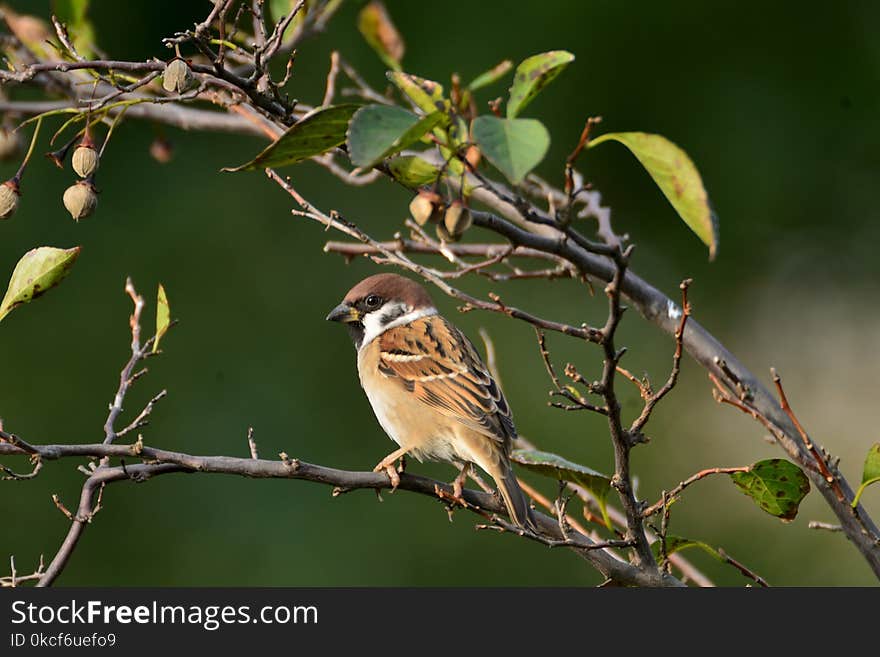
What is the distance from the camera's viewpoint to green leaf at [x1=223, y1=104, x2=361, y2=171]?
133 cm

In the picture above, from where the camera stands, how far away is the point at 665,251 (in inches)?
245

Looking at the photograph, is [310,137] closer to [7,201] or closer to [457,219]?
[457,219]

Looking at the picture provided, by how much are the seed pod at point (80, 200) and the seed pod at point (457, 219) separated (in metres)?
0.66

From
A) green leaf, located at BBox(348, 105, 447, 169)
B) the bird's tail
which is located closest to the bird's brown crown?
the bird's tail

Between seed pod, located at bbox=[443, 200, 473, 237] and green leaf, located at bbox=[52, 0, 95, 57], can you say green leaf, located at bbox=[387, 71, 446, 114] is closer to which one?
seed pod, located at bbox=[443, 200, 473, 237]

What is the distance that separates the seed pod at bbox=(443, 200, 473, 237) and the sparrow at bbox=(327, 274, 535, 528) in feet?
3.66

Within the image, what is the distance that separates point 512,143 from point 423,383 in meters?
1.68

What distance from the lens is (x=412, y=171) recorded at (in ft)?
4.84

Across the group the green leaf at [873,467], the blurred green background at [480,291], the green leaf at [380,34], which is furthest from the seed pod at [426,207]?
the blurred green background at [480,291]

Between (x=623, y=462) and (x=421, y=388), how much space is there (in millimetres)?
1279

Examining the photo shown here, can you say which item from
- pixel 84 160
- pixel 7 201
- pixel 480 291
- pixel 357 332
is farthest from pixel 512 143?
pixel 480 291

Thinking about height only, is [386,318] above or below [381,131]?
above

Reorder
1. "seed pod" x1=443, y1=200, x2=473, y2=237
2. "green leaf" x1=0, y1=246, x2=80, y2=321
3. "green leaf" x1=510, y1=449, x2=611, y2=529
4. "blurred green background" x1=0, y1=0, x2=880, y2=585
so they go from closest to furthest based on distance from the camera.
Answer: "seed pod" x1=443, y1=200, x2=473, y2=237 < "green leaf" x1=0, y1=246, x2=80, y2=321 < "green leaf" x1=510, y1=449, x2=611, y2=529 < "blurred green background" x1=0, y1=0, x2=880, y2=585

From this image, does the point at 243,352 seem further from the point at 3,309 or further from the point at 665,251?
the point at 3,309
